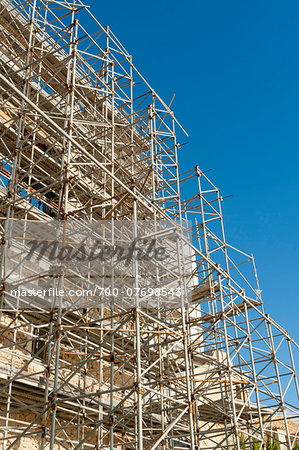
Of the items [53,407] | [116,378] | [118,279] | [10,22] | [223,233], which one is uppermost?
[10,22]

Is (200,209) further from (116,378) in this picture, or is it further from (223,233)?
(116,378)

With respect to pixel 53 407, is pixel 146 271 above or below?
above

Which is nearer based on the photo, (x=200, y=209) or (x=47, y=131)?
(x=47, y=131)

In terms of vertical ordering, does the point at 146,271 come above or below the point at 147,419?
above

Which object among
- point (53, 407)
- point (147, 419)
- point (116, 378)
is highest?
point (116, 378)

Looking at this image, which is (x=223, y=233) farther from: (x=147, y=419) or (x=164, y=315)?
(x=147, y=419)

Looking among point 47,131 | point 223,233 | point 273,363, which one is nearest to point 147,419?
point 273,363

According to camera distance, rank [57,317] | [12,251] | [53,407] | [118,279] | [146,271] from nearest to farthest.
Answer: [53,407] < [57,317] < [12,251] < [118,279] < [146,271]

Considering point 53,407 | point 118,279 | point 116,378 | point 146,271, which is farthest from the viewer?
point 116,378

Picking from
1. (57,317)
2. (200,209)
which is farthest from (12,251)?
(200,209)

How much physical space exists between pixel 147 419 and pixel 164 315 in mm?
3325

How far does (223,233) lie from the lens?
20.2m

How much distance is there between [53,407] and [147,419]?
22.2ft

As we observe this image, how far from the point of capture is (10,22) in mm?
15891
